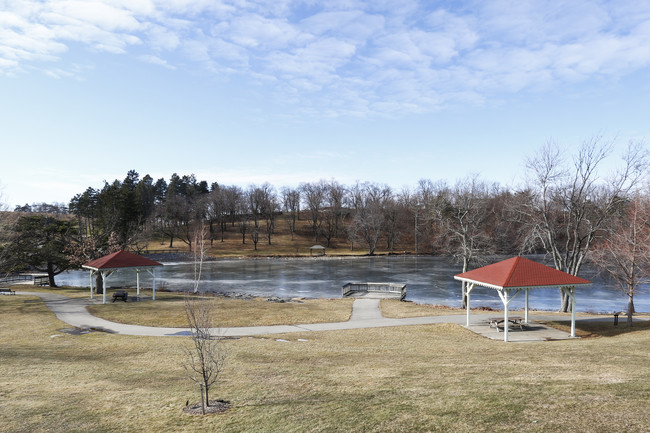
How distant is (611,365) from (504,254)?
72.1 m

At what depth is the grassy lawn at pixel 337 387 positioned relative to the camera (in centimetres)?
782

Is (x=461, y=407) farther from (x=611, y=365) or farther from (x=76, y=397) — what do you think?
(x=76, y=397)

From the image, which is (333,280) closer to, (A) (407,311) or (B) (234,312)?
(A) (407,311)

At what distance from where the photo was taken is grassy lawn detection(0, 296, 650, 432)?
7.82 m

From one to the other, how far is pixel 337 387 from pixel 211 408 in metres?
2.92

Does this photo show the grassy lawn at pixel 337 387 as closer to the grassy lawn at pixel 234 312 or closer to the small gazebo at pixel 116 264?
the grassy lawn at pixel 234 312

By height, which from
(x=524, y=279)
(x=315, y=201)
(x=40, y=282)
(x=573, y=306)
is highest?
(x=315, y=201)

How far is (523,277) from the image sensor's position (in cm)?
2067

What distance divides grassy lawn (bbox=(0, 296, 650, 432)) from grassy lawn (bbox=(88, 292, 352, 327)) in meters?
5.51

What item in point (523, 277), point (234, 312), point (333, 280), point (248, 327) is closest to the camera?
point (523, 277)

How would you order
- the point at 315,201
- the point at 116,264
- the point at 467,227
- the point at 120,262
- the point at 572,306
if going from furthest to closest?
the point at 315,201
the point at 467,227
the point at 120,262
the point at 116,264
the point at 572,306

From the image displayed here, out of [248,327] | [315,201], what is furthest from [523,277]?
[315,201]

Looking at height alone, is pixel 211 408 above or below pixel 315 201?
below

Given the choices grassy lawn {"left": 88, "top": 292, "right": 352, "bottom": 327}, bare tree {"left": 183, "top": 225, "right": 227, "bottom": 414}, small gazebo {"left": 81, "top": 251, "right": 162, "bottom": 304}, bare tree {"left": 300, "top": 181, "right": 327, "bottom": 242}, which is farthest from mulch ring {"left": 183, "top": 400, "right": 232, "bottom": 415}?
bare tree {"left": 300, "top": 181, "right": 327, "bottom": 242}
